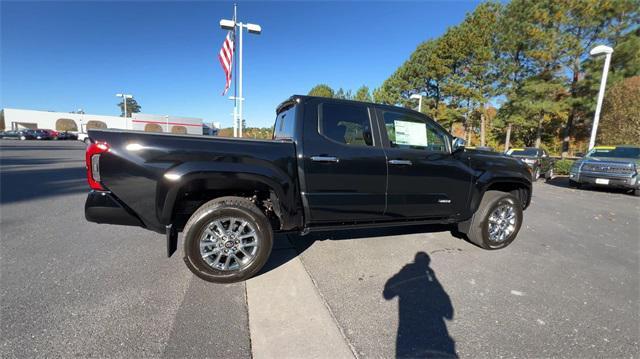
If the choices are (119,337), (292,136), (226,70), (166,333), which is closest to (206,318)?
(166,333)

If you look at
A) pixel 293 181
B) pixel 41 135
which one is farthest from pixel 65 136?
pixel 293 181

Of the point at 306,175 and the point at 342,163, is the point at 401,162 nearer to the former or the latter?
the point at 342,163

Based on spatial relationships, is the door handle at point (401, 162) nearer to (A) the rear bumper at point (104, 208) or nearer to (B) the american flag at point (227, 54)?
(A) the rear bumper at point (104, 208)

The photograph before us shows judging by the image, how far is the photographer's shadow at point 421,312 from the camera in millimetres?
1979

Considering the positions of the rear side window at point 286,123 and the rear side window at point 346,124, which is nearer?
the rear side window at point 346,124

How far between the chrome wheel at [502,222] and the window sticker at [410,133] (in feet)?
5.22

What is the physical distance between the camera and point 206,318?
2.24 m

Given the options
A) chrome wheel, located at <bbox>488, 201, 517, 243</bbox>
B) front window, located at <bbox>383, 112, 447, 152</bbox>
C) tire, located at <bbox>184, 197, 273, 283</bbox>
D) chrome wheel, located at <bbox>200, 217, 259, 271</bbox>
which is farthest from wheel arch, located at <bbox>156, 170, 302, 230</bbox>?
chrome wheel, located at <bbox>488, 201, 517, 243</bbox>

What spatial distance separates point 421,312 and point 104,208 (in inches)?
119

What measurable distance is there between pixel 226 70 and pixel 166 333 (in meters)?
10.8

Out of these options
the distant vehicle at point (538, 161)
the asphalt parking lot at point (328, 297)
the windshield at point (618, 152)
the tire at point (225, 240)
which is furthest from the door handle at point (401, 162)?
the distant vehicle at point (538, 161)

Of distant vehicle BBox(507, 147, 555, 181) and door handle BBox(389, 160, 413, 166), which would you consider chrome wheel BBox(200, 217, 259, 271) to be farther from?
distant vehicle BBox(507, 147, 555, 181)

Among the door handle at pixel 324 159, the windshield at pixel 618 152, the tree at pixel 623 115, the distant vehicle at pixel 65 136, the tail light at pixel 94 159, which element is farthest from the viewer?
the distant vehicle at pixel 65 136

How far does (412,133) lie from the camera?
11.5 feet
